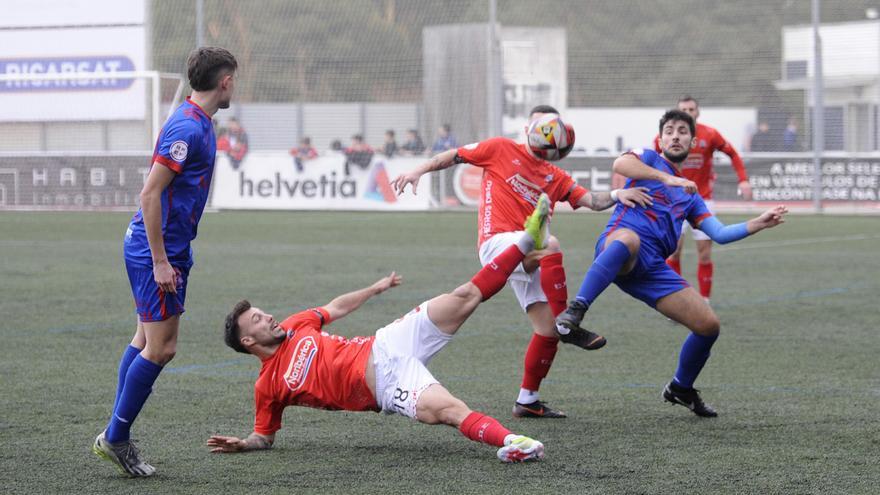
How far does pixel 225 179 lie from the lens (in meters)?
27.3

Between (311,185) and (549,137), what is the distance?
67.2ft

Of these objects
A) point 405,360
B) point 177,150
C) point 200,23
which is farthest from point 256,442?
point 200,23

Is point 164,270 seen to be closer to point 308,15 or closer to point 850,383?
point 850,383

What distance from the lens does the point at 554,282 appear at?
6.97 meters

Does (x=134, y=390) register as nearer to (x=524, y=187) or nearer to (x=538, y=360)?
(x=538, y=360)

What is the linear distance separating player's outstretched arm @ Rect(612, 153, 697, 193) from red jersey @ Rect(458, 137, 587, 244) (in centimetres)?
36

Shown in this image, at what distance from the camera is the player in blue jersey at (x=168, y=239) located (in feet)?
17.5

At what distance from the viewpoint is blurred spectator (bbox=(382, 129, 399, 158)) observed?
88.6 feet

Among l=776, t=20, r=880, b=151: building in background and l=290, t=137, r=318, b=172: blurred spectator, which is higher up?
l=776, t=20, r=880, b=151: building in background

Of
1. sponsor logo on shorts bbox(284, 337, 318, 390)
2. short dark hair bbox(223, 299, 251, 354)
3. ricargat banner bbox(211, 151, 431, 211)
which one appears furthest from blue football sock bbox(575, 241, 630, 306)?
ricargat banner bbox(211, 151, 431, 211)

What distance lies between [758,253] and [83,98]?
17.9m

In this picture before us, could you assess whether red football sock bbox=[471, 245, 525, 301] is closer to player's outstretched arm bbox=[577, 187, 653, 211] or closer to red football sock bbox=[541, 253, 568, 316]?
red football sock bbox=[541, 253, 568, 316]

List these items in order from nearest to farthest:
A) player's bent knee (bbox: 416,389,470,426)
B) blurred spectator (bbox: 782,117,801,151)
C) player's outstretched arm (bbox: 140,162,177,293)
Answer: player's outstretched arm (bbox: 140,162,177,293), player's bent knee (bbox: 416,389,470,426), blurred spectator (bbox: 782,117,801,151)

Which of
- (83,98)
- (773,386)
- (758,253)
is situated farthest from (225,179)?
(773,386)
